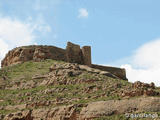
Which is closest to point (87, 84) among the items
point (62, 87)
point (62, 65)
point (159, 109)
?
point (62, 87)

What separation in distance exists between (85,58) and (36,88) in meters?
19.1

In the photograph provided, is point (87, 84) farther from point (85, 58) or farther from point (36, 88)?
point (85, 58)

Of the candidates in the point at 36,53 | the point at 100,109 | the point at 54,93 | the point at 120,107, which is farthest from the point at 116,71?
the point at 100,109

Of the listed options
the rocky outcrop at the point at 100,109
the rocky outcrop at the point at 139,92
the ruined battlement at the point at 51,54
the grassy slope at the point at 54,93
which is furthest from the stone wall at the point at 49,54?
the rocky outcrop at the point at 139,92

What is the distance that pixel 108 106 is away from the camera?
31.8 m

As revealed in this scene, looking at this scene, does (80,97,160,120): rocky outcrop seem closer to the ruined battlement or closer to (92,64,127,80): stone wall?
the ruined battlement

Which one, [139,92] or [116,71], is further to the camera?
[116,71]

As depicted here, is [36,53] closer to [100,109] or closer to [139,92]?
[139,92]

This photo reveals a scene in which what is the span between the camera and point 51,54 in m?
58.7

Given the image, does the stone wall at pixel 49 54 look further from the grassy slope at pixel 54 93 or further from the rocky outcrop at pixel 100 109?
the rocky outcrop at pixel 100 109

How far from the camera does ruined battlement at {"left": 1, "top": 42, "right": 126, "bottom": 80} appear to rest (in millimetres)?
58219

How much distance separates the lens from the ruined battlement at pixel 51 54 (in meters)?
58.2

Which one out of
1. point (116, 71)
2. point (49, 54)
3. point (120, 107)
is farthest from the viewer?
point (116, 71)

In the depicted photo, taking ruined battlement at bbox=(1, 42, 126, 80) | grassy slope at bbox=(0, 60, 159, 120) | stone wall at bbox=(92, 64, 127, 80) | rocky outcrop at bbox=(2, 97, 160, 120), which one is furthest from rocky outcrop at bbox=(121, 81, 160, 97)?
stone wall at bbox=(92, 64, 127, 80)
